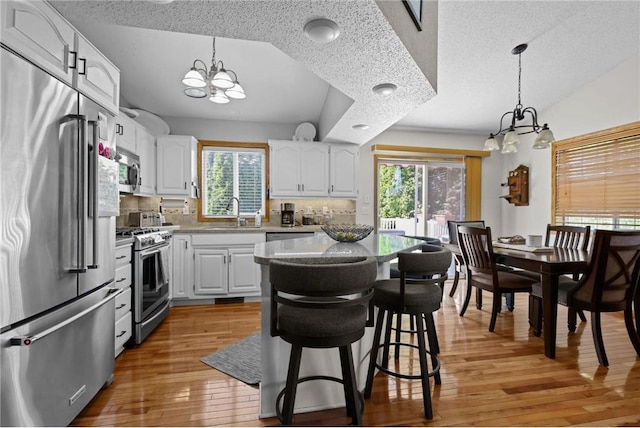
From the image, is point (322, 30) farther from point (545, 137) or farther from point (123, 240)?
point (545, 137)

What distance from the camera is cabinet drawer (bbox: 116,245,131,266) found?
2432mm

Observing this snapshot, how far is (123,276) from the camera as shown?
2.53 meters

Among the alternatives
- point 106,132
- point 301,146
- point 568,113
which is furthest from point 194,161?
point 568,113

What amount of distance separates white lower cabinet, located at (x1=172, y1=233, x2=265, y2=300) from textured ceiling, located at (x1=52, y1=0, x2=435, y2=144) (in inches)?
90.7

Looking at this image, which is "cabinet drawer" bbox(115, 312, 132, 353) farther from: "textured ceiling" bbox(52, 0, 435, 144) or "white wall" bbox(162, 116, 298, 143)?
"white wall" bbox(162, 116, 298, 143)

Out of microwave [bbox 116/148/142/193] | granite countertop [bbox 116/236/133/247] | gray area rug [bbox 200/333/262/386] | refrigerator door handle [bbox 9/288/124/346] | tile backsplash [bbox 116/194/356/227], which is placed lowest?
gray area rug [bbox 200/333/262/386]

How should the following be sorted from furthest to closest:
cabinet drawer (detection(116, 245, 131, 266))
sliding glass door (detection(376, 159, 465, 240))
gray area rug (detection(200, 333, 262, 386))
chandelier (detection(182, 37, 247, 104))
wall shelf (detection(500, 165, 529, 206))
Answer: sliding glass door (detection(376, 159, 465, 240)), wall shelf (detection(500, 165, 529, 206)), chandelier (detection(182, 37, 247, 104)), cabinet drawer (detection(116, 245, 131, 266)), gray area rug (detection(200, 333, 262, 386))

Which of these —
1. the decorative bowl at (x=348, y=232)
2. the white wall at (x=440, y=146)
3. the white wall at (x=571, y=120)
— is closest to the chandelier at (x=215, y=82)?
the decorative bowl at (x=348, y=232)

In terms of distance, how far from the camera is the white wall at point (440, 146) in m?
4.91

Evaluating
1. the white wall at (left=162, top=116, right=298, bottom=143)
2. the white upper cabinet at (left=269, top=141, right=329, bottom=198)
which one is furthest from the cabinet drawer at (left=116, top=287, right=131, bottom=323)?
the white wall at (left=162, top=116, right=298, bottom=143)

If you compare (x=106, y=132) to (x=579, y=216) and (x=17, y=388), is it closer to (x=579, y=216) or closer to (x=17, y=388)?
(x=17, y=388)

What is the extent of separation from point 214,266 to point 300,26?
2919 mm

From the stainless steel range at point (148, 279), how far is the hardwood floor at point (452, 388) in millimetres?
175

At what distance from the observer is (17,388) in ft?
4.36
